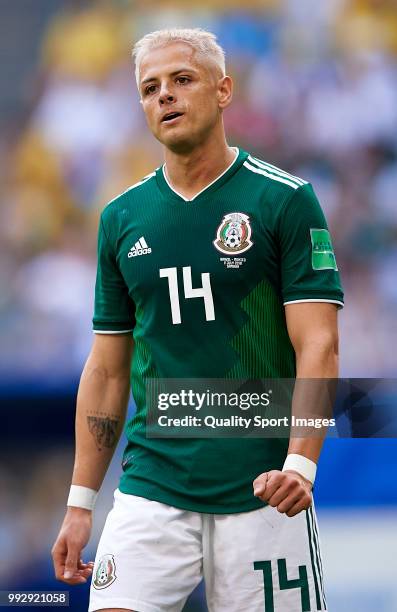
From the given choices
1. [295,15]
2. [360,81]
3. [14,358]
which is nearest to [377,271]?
[360,81]

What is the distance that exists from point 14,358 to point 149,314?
1.85 meters

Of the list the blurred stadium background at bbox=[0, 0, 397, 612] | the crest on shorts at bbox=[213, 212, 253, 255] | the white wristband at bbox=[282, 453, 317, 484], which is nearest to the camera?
the white wristband at bbox=[282, 453, 317, 484]

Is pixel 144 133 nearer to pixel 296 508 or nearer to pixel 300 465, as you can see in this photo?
pixel 300 465

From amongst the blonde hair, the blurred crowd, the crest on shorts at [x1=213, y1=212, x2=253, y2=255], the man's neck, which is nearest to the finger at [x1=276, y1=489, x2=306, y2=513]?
the crest on shorts at [x1=213, y1=212, x2=253, y2=255]

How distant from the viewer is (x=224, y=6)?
15.5 ft

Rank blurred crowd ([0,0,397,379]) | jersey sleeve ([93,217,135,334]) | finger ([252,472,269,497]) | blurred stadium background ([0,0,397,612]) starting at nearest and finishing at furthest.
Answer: finger ([252,472,269,497]), jersey sleeve ([93,217,135,334]), blurred stadium background ([0,0,397,612]), blurred crowd ([0,0,397,379])

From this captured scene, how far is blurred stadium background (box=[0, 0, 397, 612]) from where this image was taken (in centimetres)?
448

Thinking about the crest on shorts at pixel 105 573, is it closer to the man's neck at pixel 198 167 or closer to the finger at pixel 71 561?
the finger at pixel 71 561

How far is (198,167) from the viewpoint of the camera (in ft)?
8.82

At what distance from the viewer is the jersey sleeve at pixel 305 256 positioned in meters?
2.48

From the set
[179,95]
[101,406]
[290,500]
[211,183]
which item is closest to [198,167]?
[211,183]

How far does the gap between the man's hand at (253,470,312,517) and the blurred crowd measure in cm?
237

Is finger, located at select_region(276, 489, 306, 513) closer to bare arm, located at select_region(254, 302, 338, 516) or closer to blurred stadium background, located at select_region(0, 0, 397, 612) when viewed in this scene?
bare arm, located at select_region(254, 302, 338, 516)

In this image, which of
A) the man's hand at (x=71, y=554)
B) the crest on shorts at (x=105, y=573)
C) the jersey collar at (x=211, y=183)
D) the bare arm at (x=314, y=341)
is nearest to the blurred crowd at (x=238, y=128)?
the jersey collar at (x=211, y=183)
